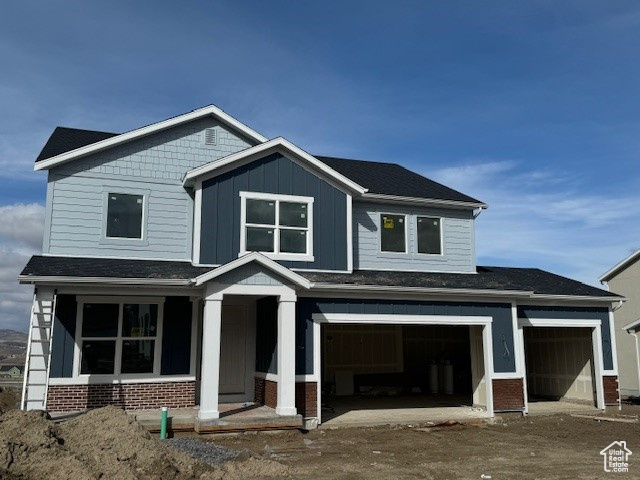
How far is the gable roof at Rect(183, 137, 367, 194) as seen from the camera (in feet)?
47.3

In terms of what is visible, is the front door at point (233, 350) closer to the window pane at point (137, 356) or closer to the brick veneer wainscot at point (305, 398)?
the brick veneer wainscot at point (305, 398)

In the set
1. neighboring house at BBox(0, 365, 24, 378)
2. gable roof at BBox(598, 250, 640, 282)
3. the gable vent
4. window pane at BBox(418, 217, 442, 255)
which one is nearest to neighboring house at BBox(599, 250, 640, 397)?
gable roof at BBox(598, 250, 640, 282)

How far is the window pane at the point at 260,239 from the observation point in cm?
1486

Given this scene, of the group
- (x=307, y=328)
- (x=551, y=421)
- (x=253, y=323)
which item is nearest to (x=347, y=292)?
(x=307, y=328)

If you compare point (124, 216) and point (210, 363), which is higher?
point (124, 216)

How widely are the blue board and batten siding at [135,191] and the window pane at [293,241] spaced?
2.37 metres

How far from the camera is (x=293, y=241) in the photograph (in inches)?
601

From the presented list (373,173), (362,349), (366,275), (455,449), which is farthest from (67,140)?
(455,449)

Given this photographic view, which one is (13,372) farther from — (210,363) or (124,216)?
(210,363)

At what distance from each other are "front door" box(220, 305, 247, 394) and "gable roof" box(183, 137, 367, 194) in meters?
3.53

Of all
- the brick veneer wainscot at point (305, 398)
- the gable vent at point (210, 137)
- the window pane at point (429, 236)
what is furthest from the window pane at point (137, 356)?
the window pane at point (429, 236)

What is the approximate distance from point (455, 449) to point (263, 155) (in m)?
8.38
